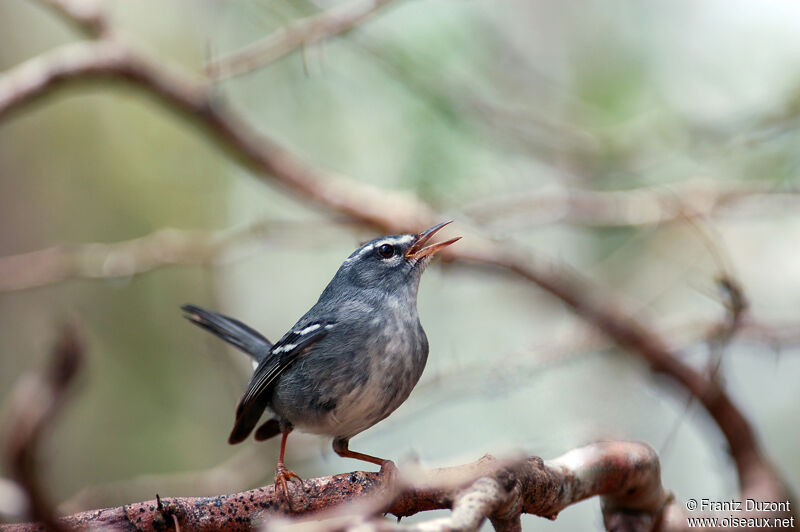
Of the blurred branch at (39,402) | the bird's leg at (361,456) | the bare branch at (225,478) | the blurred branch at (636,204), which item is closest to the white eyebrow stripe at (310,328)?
the bird's leg at (361,456)

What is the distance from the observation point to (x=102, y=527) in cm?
252

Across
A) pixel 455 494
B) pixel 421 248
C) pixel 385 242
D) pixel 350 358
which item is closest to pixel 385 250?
pixel 385 242

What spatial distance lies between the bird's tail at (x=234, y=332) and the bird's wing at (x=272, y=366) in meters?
0.46

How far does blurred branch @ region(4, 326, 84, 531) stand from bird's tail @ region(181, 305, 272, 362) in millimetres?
3286

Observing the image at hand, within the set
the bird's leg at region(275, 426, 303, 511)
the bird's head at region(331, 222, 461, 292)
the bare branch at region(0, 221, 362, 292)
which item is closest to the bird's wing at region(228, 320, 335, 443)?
the bird's leg at region(275, 426, 303, 511)

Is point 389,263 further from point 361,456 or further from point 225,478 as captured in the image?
point 225,478

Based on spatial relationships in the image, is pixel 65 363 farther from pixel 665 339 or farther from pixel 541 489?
pixel 665 339

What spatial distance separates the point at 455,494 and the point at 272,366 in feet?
5.41

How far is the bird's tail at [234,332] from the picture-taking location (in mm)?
4410

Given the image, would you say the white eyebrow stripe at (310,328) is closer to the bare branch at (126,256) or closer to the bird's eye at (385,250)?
the bird's eye at (385,250)

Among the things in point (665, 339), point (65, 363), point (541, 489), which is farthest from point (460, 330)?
point (65, 363)

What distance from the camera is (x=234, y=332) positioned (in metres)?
4.48

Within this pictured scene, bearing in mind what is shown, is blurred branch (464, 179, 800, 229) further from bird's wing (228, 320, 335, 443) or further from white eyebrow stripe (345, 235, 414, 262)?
bird's wing (228, 320, 335, 443)

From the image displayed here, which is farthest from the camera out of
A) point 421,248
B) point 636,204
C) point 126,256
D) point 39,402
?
point 636,204
